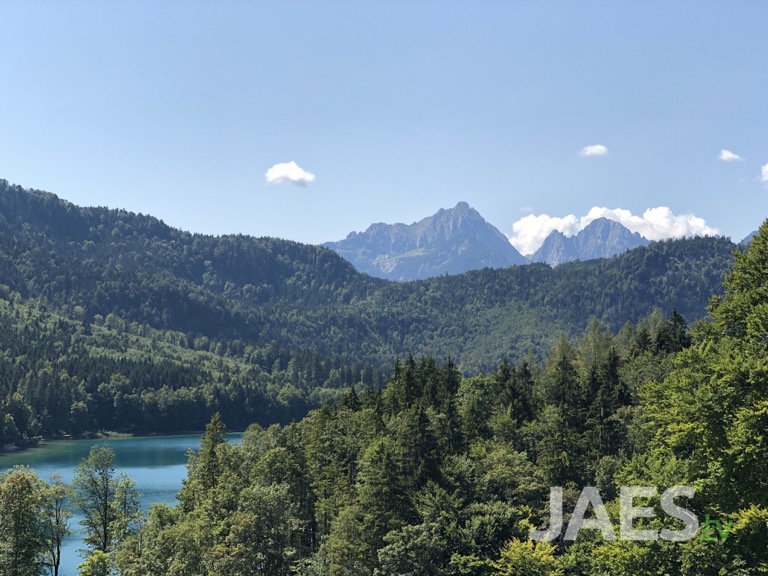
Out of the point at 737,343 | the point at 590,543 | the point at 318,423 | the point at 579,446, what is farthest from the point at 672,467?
the point at 318,423

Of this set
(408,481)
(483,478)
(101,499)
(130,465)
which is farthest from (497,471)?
(130,465)

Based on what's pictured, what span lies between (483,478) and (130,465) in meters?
120

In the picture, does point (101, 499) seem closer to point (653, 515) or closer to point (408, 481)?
point (408, 481)

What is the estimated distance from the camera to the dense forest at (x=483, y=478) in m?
32.1

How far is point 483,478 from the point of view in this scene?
60219mm

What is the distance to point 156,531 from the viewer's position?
6184 centimetres

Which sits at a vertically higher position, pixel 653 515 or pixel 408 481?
pixel 653 515

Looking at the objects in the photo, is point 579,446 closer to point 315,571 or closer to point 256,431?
point 315,571

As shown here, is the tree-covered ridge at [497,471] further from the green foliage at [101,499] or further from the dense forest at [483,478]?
the green foliage at [101,499]

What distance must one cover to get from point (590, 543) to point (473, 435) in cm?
2861

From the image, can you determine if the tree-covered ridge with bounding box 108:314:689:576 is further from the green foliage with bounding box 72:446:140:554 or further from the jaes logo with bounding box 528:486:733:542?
the jaes logo with bounding box 528:486:733:542

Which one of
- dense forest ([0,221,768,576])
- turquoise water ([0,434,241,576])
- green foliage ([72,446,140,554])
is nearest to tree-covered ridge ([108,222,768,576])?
dense forest ([0,221,768,576])

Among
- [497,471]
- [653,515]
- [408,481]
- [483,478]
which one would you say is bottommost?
[408,481]

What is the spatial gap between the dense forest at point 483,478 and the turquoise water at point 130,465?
93.0 feet
